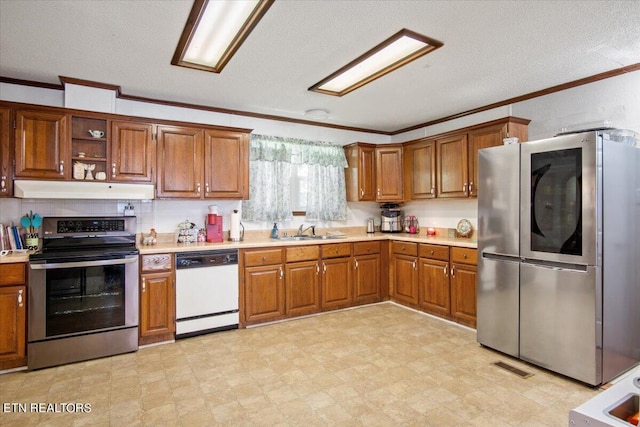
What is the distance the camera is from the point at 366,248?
468 centimetres

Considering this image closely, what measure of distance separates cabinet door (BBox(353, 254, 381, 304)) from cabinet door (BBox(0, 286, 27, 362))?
→ 3346mm

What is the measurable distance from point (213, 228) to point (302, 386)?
2.14 metres

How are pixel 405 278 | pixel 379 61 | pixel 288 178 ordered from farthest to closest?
pixel 288 178 → pixel 405 278 → pixel 379 61

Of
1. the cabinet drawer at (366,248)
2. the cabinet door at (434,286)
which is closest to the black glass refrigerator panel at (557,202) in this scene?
the cabinet door at (434,286)

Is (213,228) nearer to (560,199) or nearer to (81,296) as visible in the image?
(81,296)

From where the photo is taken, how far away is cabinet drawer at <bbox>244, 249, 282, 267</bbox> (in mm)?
3879

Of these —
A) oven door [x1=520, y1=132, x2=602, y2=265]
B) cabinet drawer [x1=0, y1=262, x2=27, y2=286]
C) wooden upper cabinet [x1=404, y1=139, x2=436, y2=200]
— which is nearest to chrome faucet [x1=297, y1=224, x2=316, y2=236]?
wooden upper cabinet [x1=404, y1=139, x2=436, y2=200]

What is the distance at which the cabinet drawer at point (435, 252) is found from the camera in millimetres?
4016

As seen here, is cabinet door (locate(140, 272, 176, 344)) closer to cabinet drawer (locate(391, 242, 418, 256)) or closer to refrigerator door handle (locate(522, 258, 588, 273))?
cabinet drawer (locate(391, 242, 418, 256))

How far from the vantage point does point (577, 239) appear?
2643 mm

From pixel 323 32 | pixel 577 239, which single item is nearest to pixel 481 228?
pixel 577 239

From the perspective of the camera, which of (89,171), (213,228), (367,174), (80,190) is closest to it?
(80,190)

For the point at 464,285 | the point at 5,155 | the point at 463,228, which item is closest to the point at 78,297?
the point at 5,155

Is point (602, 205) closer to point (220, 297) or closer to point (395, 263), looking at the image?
point (395, 263)
